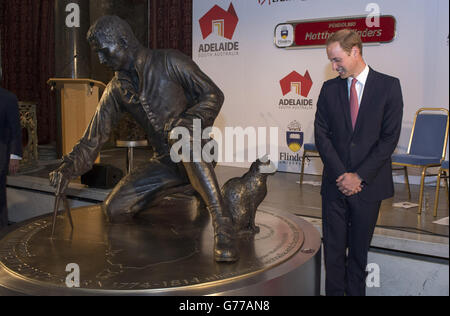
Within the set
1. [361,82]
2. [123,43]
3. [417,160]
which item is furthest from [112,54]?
[417,160]

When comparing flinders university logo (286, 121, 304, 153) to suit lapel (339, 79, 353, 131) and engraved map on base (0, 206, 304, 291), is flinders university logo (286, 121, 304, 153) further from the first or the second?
suit lapel (339, 79, 353, 131)

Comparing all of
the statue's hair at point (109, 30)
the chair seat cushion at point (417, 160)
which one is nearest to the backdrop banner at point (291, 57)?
the chair seat cushion at point (417, 160)

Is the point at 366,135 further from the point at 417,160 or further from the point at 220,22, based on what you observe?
the point at 220,22

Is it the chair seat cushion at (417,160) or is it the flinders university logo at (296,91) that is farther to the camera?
the flinders university logo at (296,91)

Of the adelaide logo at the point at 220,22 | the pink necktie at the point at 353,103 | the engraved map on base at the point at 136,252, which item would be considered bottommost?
the engraved map on base at the point at 136,252

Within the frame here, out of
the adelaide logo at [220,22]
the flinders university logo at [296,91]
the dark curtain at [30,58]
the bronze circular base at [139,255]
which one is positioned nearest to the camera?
the bronze circular base at [139,255]

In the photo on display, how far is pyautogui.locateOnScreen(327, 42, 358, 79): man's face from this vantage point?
7.58 feet

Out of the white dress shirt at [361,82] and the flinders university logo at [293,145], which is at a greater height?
the white dress shirt at [361,82]

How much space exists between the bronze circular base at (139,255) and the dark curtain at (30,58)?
631 centimetres

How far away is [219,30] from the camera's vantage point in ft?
22.4

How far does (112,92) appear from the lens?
2.95 meters

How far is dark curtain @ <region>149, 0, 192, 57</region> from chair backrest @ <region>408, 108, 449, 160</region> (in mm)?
4139

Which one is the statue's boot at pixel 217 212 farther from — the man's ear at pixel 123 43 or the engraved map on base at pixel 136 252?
the man's ear at pixel 123 43

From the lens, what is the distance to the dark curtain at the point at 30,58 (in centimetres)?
881
